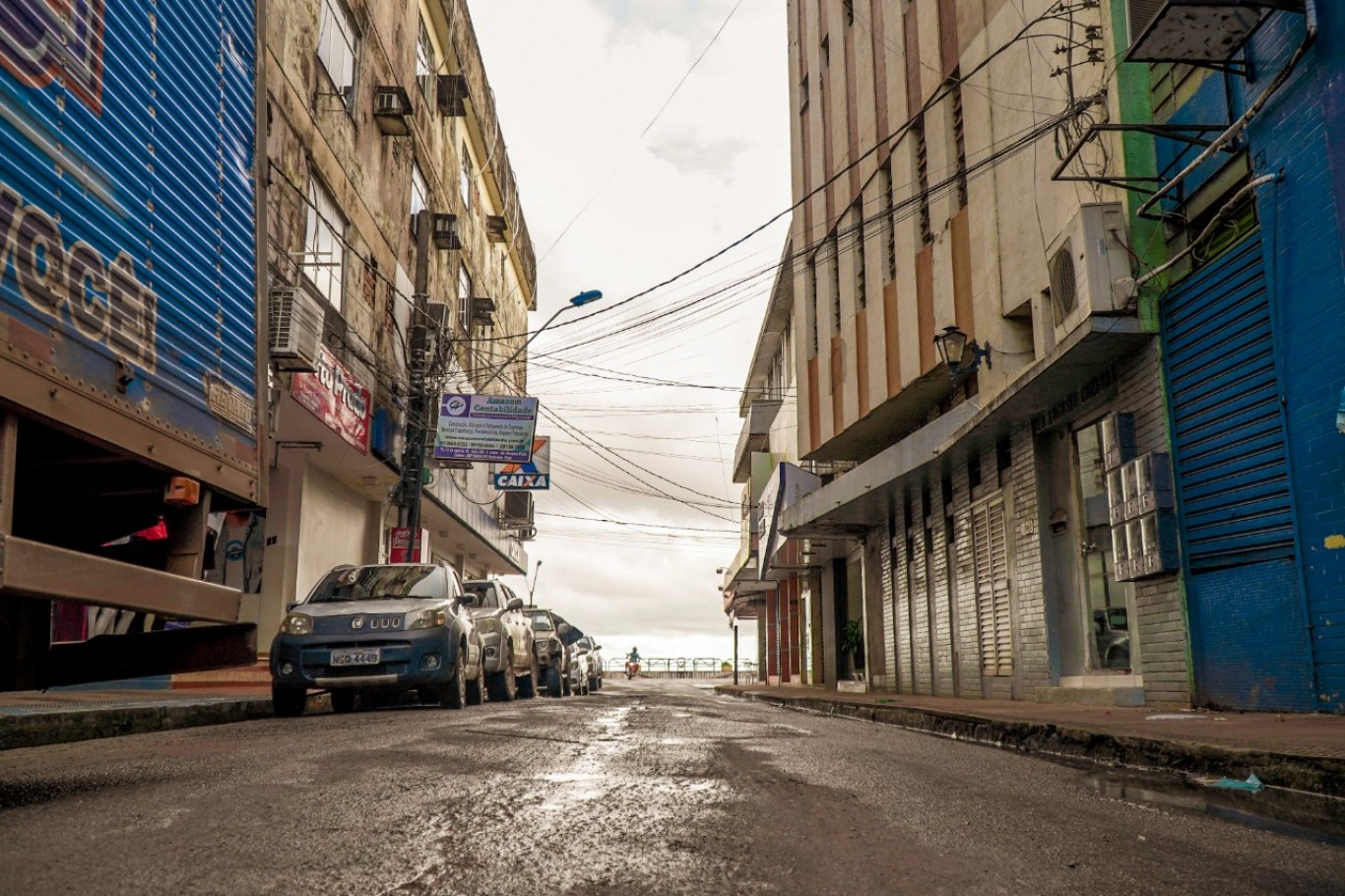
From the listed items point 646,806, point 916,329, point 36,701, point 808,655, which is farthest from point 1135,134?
point 808,655

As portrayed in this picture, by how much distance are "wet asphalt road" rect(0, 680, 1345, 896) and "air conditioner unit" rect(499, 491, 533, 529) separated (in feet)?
121

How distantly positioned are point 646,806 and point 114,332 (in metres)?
2.67

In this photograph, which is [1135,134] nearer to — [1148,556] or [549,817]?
[1148,556]

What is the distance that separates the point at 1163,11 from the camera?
29.6 feet

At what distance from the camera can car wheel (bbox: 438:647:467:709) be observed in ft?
39.4

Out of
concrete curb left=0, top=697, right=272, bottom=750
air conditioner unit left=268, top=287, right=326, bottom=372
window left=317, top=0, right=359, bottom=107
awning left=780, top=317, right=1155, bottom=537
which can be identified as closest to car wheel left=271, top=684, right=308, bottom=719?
concrete curb left=0, top=697, right=272, bottom=750

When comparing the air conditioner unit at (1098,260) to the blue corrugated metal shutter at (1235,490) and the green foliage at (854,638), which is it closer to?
the blue corrugated metal shutter at (1235,490)

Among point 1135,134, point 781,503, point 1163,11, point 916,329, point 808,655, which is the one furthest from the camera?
point 808,655

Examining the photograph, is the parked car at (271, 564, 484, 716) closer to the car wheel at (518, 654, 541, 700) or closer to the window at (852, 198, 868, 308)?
the car wheel at (518, 654, 541, 700)

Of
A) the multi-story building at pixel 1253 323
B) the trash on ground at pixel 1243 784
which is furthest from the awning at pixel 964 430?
the trash on ground at pixel 1243 784

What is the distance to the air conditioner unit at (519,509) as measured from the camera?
43.3m

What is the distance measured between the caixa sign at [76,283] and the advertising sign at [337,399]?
1194 centimetres

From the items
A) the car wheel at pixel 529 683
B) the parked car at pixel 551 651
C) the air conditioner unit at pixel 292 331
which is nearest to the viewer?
the air conditioner unit at pixel 292 331

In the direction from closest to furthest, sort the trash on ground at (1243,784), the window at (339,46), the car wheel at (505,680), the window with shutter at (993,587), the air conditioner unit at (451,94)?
the trash on ground at (1243,784) < the car wheel at (505,680) < the window with shutter at (993,587) < the window at (339,46) < the air conditioner unit at (451,94)
